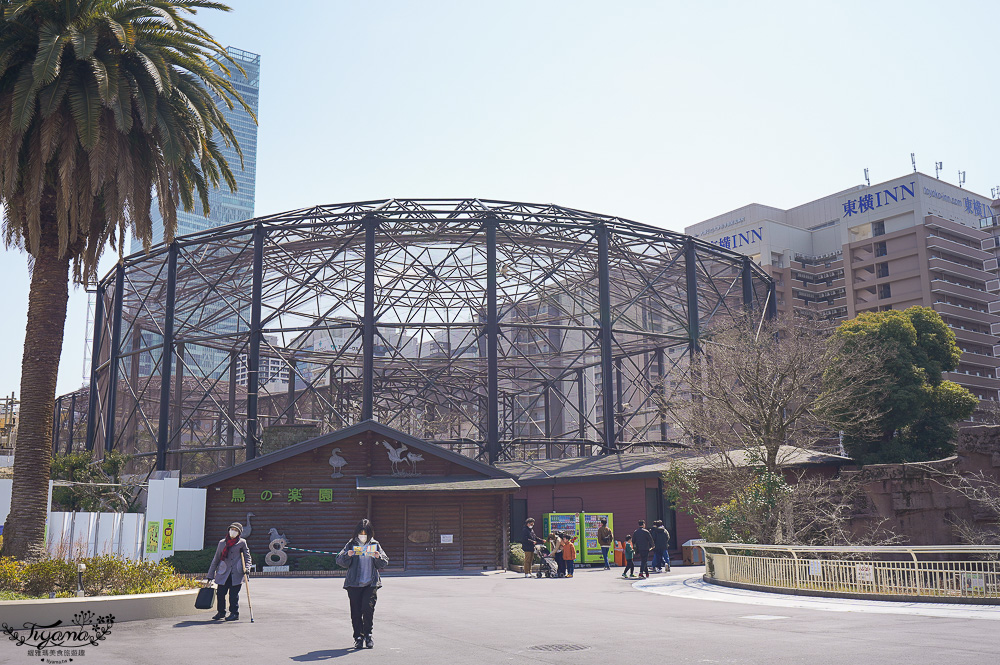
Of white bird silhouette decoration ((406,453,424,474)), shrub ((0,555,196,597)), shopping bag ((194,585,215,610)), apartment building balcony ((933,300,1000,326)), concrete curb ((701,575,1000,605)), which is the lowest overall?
concrete curb ((701,575,1000,605))

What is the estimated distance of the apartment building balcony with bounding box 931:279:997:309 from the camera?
93.5 metres

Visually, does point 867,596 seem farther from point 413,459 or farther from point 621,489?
point 621,489

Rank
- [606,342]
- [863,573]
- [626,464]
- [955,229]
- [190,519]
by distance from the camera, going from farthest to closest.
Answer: [955,229], [606,342], [626,464], [190,519], [863,573]

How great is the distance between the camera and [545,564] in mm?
29312

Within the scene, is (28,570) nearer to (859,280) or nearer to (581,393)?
(581,393)

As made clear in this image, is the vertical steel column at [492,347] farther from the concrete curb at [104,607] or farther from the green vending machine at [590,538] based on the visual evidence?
the concrete curb at [104,607]

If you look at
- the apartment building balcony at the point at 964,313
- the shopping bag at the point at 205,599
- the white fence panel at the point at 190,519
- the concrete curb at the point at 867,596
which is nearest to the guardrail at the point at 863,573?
the concrete curb at the point at 867,596

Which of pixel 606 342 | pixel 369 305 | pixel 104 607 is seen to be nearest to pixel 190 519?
pixel 369 305

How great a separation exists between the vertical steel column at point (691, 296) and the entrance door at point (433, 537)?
2024 centimetres

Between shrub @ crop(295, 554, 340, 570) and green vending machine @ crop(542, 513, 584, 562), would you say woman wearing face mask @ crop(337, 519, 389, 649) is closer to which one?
shrub @ crop(295, 554, 340, 570)

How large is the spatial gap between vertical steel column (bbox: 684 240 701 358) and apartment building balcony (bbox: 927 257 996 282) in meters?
54.0

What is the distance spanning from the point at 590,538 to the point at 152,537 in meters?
16.2

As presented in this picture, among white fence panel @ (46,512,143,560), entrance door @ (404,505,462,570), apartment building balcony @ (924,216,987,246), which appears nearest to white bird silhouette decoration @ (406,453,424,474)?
entrance door @ (404,505,462,570)

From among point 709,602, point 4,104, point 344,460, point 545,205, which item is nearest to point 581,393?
point 545,205
